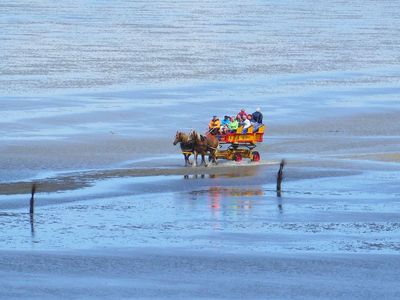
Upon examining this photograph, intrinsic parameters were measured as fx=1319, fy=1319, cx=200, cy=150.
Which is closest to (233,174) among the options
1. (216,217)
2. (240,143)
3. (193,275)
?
(240,143)

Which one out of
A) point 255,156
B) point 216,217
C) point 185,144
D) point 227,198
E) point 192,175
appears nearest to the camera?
point 216,217

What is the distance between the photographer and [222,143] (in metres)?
34.4

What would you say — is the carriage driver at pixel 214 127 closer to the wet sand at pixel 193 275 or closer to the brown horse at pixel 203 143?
the brown horse at pixel 203 143

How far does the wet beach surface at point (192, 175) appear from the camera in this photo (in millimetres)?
22641

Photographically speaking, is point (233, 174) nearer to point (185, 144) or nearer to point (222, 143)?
point (185, 144)

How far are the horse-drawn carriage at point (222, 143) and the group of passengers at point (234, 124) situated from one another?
0.09 m

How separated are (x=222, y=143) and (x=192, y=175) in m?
2.18

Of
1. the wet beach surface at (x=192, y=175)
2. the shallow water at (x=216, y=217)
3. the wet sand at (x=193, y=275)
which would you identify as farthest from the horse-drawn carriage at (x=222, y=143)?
the wet sand at (x=193, y=275)

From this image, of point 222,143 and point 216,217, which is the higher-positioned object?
point 222,143

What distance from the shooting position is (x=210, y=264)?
76.2 ft

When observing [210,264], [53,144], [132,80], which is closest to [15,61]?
[132,80]

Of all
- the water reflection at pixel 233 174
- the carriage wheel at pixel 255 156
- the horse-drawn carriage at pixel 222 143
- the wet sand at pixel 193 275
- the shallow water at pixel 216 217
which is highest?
the horse-drawn carriage at pixel 222 143

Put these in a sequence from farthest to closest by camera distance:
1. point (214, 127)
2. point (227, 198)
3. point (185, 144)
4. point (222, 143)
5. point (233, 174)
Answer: point (222, 143) < point (214, 127) < point (185, 144) < point (233, 174) < point (227, 198)

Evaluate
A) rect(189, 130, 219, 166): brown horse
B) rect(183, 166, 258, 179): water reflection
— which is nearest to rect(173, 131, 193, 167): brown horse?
rect(189, 130, 219, 166): brown horse
